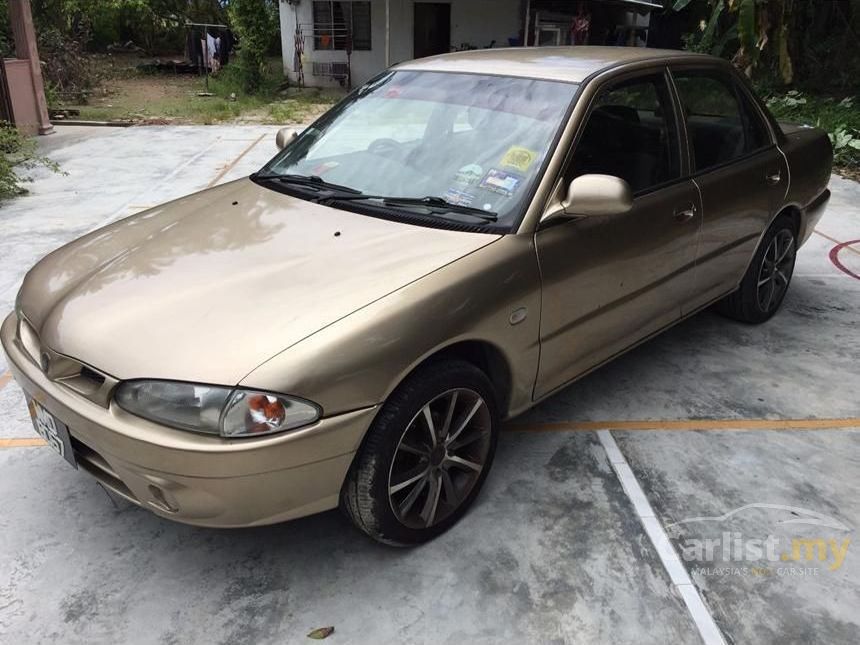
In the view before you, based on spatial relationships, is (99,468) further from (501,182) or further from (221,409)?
(501,182)

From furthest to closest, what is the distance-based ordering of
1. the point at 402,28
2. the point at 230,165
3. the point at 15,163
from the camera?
1. the point at 402,28
2. the point at 230,165
3. the point at 15,163

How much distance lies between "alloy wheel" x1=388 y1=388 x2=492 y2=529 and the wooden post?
39.4 ft

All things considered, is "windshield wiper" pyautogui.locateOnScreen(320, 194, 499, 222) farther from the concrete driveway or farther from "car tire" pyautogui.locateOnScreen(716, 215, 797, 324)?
"car tire" pyautogui.locateOnScreen(716, 215, 797, 324)

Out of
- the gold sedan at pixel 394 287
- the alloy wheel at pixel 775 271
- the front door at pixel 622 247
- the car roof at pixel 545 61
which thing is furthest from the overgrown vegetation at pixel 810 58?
the gold sedan at pixel 394 287

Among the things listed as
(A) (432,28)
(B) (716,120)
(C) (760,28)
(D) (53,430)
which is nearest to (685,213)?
(B) (716,120)

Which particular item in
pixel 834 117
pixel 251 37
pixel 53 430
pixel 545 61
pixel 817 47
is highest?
pixel 545 61

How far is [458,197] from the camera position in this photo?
2.89 m

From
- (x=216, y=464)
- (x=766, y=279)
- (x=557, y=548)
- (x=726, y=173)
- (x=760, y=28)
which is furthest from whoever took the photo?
(x=760, y=28)

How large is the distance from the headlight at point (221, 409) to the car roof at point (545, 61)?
77.0 inches

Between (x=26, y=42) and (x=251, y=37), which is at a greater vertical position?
(x=26, y=42)

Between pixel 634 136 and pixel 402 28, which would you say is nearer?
pixel 634 136

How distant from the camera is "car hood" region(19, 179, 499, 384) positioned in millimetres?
2197

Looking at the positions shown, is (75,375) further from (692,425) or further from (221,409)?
(692,425)

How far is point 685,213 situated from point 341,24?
18852 millimetres
